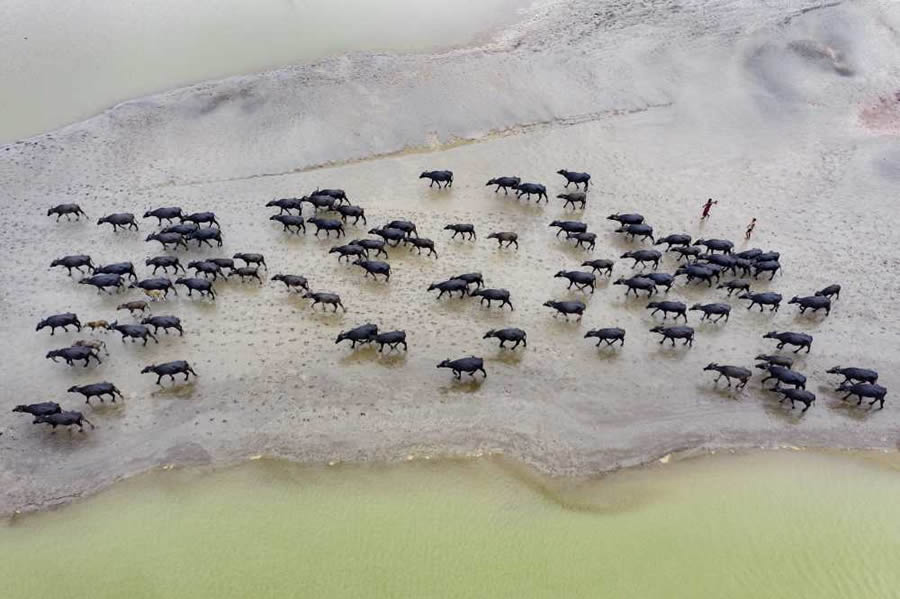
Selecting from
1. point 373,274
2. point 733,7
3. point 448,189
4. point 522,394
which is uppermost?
point 733,7

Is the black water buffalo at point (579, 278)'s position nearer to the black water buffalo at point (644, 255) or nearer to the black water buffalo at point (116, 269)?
the black water buffalo at point (644, 255)

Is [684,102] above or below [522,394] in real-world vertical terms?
above

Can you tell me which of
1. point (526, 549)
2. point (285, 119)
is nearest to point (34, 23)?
point (285, 119)

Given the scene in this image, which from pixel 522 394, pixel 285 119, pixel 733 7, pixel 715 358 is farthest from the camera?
pixel 733 7

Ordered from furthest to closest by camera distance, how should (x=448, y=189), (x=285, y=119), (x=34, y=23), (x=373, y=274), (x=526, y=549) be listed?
(x=34, y=23) < (x=285, y=119) < (x=448, y=189) < (x=373, y=274) < (x=526, y=549)

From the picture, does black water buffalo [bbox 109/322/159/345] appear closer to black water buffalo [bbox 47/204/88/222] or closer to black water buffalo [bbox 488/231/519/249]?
black water buffalo [bbox 47/204/88/222]

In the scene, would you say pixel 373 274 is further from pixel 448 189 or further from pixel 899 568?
pixel 899 568

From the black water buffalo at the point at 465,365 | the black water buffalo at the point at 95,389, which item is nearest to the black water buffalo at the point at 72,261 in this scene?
the black water buffalo at the point at 95,389
